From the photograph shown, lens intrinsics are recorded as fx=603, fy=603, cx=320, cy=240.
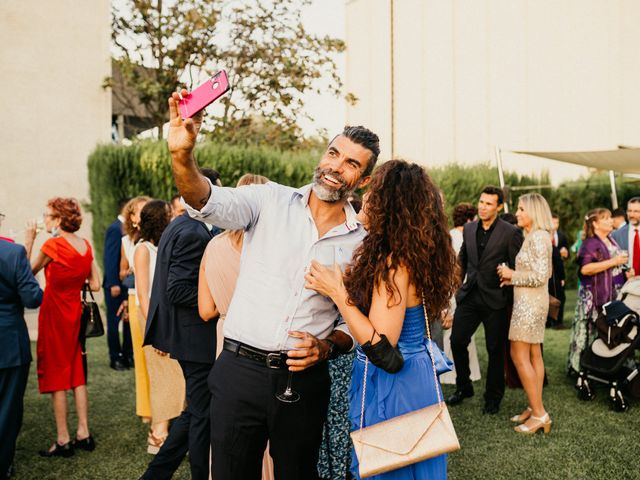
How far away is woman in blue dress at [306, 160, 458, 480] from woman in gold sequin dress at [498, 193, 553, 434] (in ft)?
9.72

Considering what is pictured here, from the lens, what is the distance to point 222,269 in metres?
3.38

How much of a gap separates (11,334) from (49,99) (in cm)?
1001

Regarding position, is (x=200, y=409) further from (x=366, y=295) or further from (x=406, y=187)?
(x=406, y=187)

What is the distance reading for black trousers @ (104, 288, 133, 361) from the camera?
7570 millimetres

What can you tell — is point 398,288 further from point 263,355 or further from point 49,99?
point 49,99

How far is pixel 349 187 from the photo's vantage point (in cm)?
256

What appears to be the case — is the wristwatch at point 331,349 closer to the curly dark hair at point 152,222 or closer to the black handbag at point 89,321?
the curly dark hair at point 152,222

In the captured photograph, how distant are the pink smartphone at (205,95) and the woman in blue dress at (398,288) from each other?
770 millimetres

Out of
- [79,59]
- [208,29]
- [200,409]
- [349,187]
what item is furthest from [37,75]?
[349,187]

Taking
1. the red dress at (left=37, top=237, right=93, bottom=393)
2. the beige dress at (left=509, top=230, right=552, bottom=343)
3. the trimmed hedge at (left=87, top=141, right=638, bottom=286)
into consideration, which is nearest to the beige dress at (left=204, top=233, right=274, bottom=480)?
the red dress at (left=37, top=237, right=93, bottom=393)

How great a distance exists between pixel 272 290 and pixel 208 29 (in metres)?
12.2

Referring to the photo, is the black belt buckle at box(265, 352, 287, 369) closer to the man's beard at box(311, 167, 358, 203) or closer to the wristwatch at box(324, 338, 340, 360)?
the wristwatch at box(324, 338, 340, 360)

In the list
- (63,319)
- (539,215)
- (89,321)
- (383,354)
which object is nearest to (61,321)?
(63,319)

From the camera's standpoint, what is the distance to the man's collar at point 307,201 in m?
2.53
